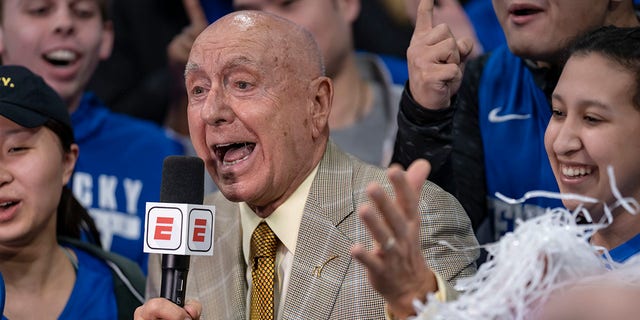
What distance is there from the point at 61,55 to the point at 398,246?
215 centimetres

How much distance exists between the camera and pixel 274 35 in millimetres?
2248

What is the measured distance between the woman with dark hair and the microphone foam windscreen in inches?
25.6

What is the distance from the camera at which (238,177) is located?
219 centimetres

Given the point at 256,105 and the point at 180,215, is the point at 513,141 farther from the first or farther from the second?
the point at 180,215

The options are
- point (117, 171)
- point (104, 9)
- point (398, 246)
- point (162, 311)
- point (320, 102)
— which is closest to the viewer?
point (398, 246)

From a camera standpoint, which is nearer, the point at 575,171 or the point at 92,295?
the point at 575,171

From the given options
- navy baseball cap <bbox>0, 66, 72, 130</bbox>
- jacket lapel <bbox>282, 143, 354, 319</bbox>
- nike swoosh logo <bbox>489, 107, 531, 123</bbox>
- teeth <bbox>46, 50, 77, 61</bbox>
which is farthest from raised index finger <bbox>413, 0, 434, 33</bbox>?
teeth <bbox>46, 50, 77, 61</bbox>

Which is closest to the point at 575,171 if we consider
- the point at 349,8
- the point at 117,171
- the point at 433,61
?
the point at 433,61

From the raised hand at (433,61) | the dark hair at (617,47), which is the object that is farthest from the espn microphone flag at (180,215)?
the dark hair at (617,47)

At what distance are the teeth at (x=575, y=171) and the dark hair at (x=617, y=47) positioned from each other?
5.9 inches

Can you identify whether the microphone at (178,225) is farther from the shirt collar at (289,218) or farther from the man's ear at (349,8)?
the man's ear at (349,8)

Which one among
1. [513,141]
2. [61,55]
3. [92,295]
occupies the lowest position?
[92,295]

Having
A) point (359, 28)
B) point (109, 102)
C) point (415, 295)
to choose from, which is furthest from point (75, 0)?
point (415, 295)

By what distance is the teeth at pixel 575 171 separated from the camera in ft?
6.75
